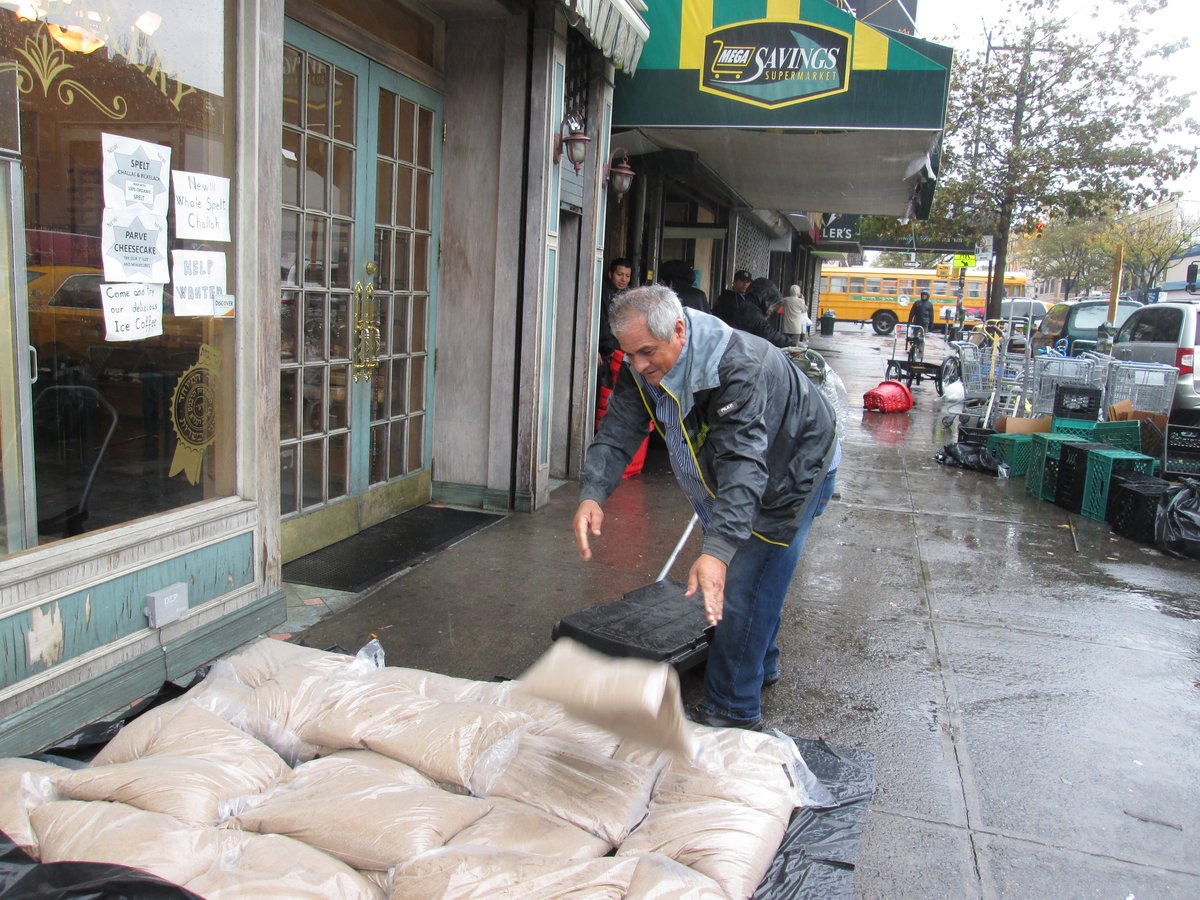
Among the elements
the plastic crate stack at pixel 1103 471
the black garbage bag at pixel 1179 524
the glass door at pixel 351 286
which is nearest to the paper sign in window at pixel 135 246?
the glass door at pixel 351 286

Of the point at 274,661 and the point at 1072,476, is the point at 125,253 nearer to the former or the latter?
the point at 274,661

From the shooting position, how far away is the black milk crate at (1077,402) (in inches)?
328

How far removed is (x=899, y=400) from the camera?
43.9 ft

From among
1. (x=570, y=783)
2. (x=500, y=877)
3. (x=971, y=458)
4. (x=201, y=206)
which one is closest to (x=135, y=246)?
(x=201, y=206)

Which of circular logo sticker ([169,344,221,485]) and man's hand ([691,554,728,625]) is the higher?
circular logo sticker ([169,344,221,485])

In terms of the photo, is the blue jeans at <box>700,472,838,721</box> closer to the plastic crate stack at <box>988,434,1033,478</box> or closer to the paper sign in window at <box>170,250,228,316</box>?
the paper sign in window at <box>170,250,228,316</box>

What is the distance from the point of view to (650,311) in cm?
Answer: 277

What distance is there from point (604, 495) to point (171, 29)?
7.49 feet

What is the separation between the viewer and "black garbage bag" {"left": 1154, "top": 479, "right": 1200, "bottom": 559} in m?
6.23

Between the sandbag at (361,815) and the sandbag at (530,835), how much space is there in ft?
0.14

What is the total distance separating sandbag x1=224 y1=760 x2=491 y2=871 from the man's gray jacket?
1056 millimetres

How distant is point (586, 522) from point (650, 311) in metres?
0.74

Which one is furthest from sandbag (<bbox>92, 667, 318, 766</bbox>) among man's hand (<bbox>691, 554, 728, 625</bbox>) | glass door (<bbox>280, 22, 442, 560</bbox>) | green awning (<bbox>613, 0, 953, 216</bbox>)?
green awning (<bbox>613, 0, 953, 216</bbox>)

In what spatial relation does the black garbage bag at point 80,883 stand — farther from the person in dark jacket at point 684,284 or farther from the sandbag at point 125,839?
the person in dark jacket at point 684,284
